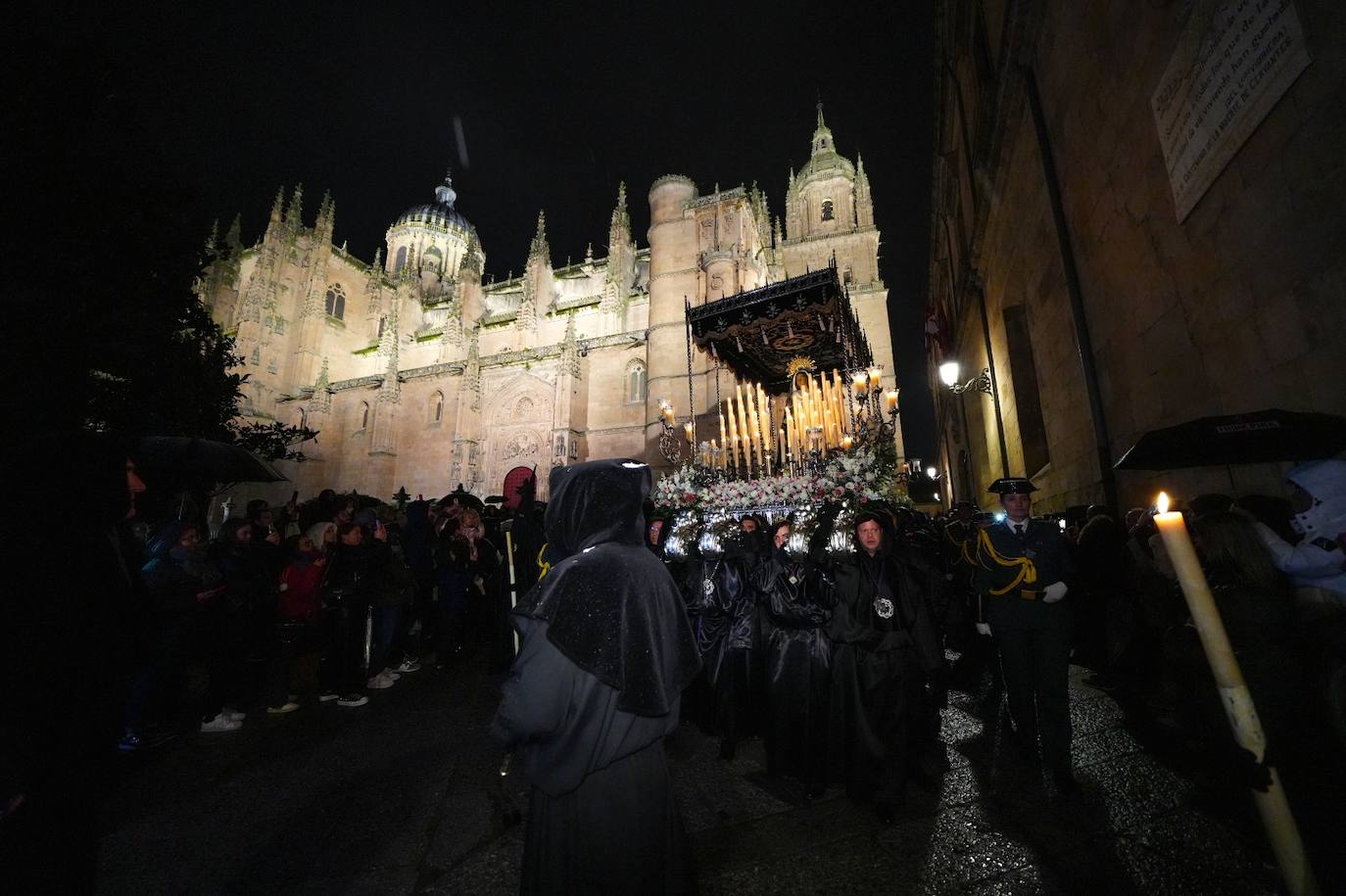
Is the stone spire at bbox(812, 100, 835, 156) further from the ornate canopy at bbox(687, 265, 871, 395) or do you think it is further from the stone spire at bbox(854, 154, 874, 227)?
the ornate canopy at bbox(687, 265, 871, 395)

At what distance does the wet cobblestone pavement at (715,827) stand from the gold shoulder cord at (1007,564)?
1276mm

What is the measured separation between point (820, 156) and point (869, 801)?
38711 millimetres

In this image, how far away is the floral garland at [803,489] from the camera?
22.2 ft

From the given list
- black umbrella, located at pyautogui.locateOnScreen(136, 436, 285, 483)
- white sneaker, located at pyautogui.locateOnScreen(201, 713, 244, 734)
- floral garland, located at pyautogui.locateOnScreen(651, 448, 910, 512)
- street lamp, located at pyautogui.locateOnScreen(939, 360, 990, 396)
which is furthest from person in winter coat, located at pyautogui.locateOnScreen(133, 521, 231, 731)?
street lamp, located at pyautogui.locateOnScreen(939, 360, 990, 396)

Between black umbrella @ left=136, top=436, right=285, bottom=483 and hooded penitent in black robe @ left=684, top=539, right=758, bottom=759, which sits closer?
hooded penitent in black robe @ left=684, top=539, right=758, bottom=759

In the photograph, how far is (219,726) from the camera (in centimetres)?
471

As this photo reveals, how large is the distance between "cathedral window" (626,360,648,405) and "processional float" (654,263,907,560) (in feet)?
46.9

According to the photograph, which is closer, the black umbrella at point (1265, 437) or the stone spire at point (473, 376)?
the black umbrella at point (1265, 437)

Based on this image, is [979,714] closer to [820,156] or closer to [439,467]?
[439,467]

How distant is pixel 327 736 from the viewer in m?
4.49

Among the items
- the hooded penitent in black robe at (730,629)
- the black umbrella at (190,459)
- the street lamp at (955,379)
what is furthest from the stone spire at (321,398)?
the hooded penitent in black robe at (730,629)

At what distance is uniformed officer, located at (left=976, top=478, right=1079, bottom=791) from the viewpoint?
3559 millimetres

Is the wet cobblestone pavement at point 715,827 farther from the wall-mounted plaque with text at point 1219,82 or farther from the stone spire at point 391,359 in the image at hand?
the stone spire at point 391,359

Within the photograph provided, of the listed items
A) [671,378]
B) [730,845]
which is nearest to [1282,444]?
[730,845]
